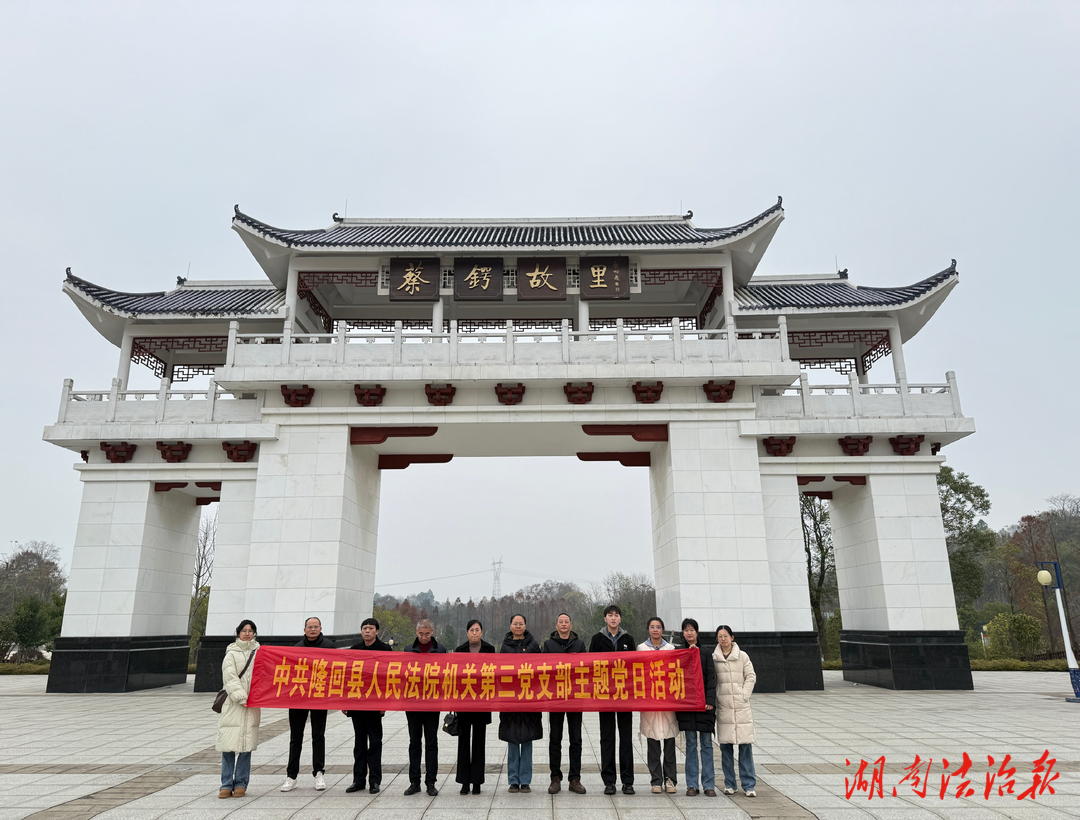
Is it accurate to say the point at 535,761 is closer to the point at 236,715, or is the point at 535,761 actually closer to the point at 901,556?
the point at 236,715

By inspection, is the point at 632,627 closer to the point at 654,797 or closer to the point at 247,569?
the point at 247,569

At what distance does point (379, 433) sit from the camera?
45.0ft

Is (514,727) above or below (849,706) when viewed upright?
above

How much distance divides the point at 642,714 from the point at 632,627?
31618mm

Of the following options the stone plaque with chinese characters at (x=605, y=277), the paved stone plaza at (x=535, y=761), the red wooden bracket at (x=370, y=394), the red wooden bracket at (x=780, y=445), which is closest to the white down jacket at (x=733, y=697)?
the paved stone plaza at (x=535, y=761)

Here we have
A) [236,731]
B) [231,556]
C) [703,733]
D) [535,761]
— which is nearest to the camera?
[236,731]

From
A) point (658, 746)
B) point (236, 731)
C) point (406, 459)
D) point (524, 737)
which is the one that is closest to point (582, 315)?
point (406, 459)

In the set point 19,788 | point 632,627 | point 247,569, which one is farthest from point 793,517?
point 632,627

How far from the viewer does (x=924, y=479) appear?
13656 millimetres

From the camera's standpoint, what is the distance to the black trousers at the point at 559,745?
569cm

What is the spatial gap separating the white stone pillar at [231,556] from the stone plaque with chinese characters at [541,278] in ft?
24.0

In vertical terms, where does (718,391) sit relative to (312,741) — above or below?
above

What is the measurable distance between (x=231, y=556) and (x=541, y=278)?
8916 mm

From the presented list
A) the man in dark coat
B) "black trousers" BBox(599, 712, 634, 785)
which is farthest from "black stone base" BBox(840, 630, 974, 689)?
the man in dark coat
